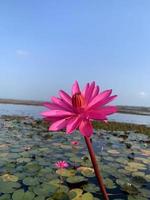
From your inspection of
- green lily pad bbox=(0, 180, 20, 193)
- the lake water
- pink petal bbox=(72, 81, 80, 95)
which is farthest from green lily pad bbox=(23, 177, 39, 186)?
the lake water

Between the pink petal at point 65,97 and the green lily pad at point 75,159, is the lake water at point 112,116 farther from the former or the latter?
the pink petal at point 65,97

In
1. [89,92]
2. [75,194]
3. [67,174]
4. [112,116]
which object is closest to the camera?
[89,92]

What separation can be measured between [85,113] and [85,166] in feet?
15.9

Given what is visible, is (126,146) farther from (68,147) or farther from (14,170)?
(14,170)

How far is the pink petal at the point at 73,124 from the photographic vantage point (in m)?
1.03

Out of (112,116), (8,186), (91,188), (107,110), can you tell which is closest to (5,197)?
(8,186)

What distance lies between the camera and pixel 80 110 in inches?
43.5

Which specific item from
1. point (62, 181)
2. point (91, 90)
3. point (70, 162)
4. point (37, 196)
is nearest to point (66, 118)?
point (91, 90)

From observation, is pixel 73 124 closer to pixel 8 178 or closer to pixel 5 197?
pixel 5 197

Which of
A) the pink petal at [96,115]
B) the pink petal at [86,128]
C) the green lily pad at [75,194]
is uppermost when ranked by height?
the pink petal at [96,115]

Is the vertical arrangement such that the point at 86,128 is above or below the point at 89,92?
below

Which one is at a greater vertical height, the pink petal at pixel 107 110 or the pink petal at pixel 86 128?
the pink petal at pixel 107 110

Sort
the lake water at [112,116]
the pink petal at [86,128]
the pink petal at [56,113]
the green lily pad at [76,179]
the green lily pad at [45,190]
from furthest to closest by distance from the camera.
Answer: the lake water at [112,116]
the green lily pad at [76,179]
the green lily pad at [45,190]
the pink petal at [56,113]
the pink petal at [86,128]

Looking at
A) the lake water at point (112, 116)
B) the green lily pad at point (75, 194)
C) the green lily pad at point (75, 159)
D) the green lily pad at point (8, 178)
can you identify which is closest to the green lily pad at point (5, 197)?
the green lily pad at point (8, 178)
